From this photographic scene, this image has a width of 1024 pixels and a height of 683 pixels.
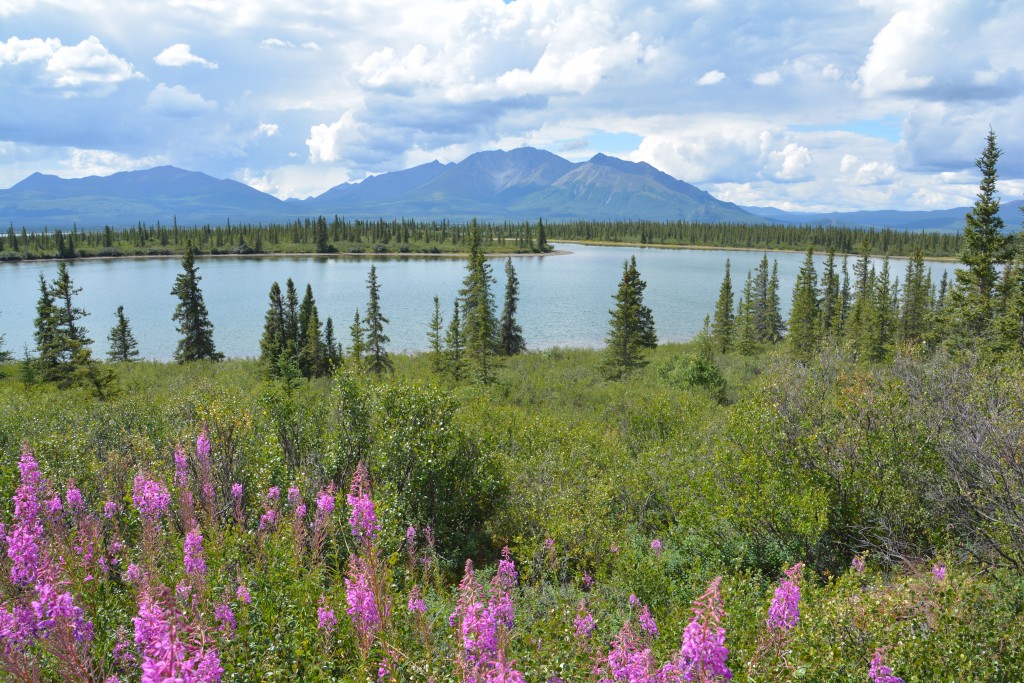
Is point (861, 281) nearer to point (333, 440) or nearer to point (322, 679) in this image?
point (333, 440)

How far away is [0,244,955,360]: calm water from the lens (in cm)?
6988

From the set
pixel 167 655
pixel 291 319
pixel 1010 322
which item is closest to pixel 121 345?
pixel 291 319

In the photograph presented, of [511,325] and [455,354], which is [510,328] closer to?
[511,325]

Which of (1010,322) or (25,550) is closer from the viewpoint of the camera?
(25,550)

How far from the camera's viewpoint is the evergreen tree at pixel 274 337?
4538 cm

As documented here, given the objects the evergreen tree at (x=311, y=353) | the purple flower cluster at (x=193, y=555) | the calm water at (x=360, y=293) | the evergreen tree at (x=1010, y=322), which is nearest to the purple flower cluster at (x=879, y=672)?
the purple flower cluster at (x=193, y=555)

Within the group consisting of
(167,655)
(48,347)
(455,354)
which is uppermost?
(167,655)

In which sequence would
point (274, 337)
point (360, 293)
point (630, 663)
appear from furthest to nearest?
point (360, 293) → point (274, 337) → point (630, 663)

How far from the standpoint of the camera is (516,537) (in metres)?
11.9

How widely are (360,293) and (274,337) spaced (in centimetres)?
4742

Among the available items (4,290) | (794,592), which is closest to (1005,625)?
(794,592)

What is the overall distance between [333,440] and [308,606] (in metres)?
9.44

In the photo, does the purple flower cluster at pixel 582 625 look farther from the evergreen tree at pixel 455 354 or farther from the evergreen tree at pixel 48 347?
the evergreen tree at pixel 48 347

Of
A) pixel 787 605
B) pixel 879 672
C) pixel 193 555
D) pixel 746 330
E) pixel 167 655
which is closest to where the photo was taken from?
pixel 167 655
